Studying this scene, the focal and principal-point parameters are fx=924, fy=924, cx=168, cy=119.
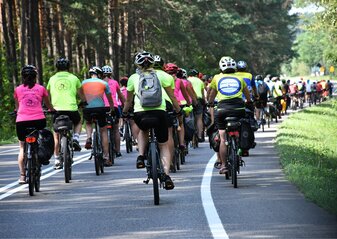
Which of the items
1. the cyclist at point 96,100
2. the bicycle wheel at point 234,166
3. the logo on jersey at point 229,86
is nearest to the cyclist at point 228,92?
the logo on jersey at point 229,86

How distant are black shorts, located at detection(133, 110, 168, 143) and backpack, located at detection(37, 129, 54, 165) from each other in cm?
229

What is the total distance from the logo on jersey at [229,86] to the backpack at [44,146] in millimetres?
2768

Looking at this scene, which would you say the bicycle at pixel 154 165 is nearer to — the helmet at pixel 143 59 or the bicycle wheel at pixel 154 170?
the bicycle wheel at pixel 154 170

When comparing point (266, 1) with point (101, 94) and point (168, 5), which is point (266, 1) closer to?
point (168, 5)

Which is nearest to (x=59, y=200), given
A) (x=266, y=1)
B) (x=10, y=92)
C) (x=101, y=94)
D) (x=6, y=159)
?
(x=101, y=94)

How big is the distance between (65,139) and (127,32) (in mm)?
45842

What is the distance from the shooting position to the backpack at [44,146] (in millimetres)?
13891

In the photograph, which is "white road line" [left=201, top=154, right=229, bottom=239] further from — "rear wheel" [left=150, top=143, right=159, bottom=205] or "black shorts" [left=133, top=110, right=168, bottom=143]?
"black shorts" [left=133, top=110, right=168, bottom=143]

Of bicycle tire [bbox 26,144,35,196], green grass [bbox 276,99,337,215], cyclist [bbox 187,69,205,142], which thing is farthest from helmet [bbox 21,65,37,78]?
cyclist [bbox 187,69,205,142]

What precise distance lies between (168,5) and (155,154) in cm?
4283

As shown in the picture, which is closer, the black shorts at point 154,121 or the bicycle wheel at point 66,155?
the black shorts at point 154,121

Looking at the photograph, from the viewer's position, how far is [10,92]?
134ft

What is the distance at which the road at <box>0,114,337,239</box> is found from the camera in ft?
32.0

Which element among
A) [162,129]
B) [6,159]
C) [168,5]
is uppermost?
[168,5]
